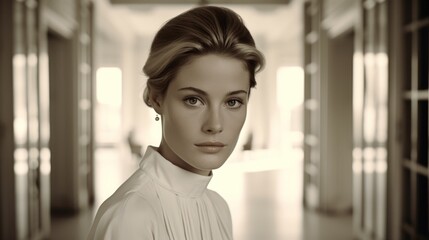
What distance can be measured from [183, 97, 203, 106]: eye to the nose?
0.02 meters

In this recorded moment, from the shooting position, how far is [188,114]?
2.69 feet

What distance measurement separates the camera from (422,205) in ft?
11.1

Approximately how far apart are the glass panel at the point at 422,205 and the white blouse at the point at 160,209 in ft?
8.93

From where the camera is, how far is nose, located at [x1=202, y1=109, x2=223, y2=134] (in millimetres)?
807

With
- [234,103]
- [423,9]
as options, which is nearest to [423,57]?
[423,9]

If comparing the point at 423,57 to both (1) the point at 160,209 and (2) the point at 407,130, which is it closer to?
(2) the point at 407,130

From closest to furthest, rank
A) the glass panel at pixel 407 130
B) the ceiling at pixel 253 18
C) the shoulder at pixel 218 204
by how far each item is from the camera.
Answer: the shoulder at pixel 218 204 < the glass panel at pixel 407 130 < the ceiling at pixel 253 18

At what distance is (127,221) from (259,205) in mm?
5732

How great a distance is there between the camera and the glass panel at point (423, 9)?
10.8 feet

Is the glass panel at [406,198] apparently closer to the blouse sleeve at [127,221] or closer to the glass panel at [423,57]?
the glass panel at [423,57]

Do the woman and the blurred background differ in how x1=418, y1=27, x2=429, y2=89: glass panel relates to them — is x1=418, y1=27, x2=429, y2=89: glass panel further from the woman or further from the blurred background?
the woman

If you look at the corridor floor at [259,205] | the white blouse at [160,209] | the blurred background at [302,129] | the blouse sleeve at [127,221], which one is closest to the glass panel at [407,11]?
the blurred background at [302,129]

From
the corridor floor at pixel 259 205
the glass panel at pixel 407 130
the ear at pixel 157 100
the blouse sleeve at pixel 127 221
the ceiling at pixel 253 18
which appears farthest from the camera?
the ceiling at pixel 253 18

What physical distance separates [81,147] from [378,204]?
3788 mm
